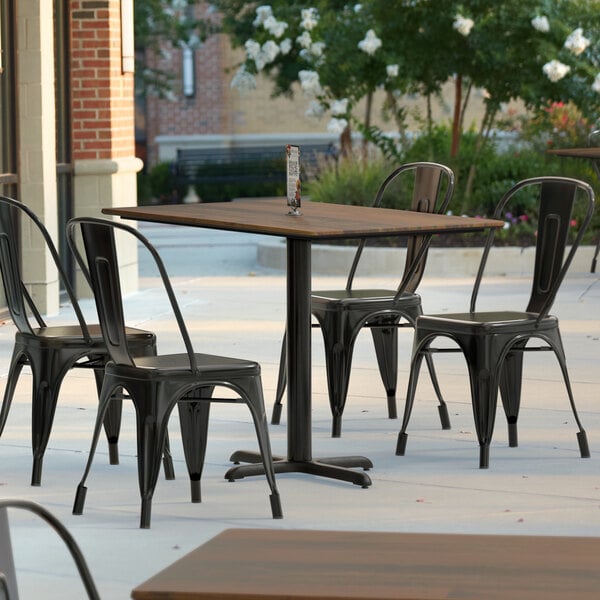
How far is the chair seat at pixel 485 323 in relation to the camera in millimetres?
6020

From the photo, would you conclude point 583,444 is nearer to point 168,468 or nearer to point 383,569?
point 168,468

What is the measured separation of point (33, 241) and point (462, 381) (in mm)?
4079

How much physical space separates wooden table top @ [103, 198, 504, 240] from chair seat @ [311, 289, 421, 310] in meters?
0.43

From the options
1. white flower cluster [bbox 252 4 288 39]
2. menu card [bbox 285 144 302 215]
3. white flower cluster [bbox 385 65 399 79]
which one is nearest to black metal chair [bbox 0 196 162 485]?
menu card [bbox 285 144 302 215]

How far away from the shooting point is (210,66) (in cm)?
3609

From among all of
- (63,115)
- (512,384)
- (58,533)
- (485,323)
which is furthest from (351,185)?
(58,533)

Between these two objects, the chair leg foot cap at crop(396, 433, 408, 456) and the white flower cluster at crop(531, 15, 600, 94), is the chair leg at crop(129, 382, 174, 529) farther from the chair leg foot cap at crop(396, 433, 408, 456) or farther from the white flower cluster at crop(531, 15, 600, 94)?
the white flower cluster at crop(531, 15, 600, 94)

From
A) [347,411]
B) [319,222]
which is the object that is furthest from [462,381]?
[319,222]

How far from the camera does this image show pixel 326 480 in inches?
233

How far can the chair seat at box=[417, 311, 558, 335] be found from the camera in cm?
602

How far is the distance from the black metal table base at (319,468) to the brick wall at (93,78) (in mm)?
6282

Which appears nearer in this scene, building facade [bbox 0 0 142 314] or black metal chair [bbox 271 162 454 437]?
black metal chair [bbox 271 162 454 437]

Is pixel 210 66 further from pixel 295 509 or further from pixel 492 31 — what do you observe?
pixel 295 509

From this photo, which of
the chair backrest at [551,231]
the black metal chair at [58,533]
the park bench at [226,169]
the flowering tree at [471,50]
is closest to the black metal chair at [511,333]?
the chair backrest at [551,231]
